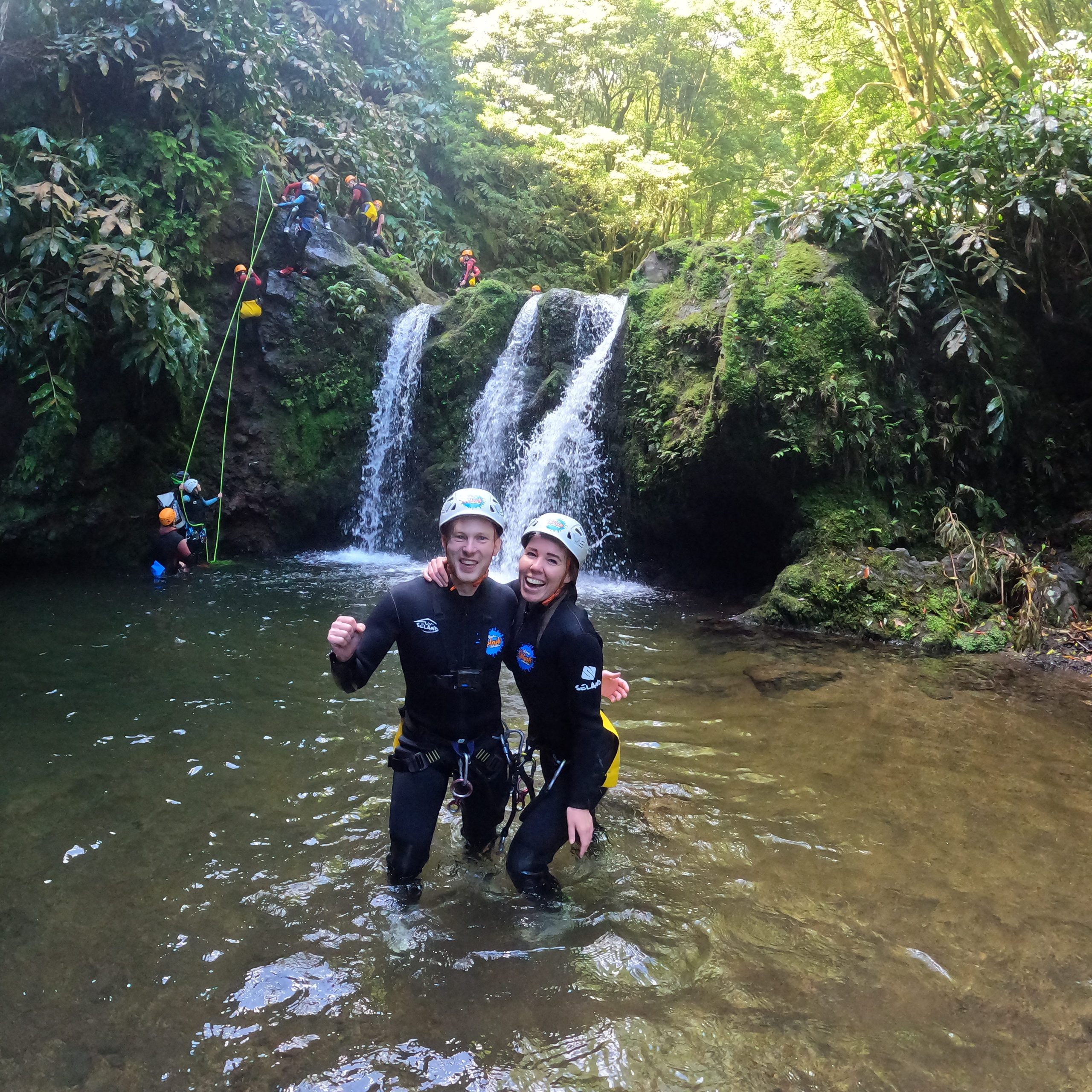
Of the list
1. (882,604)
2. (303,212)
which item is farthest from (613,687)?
(303,212)

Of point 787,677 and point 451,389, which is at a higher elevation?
point 451,389

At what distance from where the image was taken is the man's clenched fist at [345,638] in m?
2.67

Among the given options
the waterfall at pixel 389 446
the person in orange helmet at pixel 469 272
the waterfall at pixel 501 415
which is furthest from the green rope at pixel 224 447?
the person in orange helmet at pixel 469 272

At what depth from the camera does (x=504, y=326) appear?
11.8 meters

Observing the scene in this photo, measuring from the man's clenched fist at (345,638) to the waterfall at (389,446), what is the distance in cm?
924

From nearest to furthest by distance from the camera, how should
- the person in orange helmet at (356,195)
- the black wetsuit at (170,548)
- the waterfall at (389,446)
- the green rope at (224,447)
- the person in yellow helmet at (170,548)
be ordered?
the person in yellow helmet at (170,548)
the black wetsuit at (170,548)
the green rope at (224,447)
the waterfall at (389,446)
the person in orange helmet at (356,195)

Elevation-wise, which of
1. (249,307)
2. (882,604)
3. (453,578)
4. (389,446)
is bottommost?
(882,604)

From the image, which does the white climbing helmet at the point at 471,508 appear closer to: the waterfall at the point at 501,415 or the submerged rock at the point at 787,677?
the submerged rock at the point at 787,677

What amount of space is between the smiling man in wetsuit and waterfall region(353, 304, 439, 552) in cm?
909

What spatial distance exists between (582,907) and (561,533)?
145 cm

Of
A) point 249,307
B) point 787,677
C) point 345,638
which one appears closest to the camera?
point 345,638

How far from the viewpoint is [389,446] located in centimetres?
1208

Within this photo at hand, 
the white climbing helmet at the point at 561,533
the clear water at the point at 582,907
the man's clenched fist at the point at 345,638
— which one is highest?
the white climbing helmet at the point at 561,533

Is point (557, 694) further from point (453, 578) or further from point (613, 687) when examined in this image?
point (453, 578)
